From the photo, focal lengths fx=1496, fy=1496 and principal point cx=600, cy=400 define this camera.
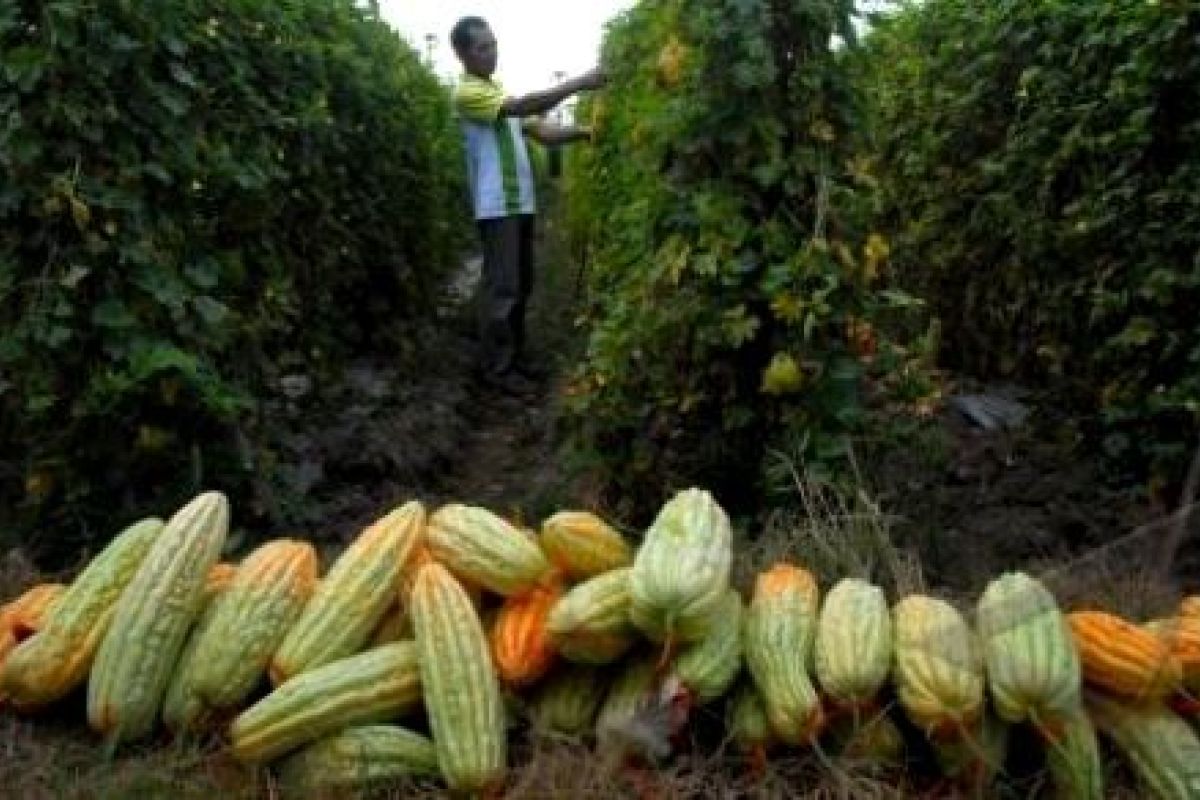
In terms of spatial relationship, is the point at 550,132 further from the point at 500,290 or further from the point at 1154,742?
the point at 1154,742

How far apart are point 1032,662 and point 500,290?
6.92 metres

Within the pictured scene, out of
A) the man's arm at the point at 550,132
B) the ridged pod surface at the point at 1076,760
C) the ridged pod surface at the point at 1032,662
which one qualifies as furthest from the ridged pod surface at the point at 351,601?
the man's arm at the point at 550,132

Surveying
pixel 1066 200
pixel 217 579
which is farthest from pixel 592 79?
pixel 217 579

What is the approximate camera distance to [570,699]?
3377 millimetres

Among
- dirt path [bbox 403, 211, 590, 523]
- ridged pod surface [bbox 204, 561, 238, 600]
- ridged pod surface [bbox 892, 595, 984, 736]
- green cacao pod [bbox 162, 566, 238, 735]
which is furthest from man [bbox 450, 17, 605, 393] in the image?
ridged pod surface [bbox 892, 595, 984, 736]

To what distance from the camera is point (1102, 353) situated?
18.6 feet

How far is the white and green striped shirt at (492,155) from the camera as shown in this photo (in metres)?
9.46

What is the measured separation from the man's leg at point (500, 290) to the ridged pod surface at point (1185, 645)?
6711 millimetres

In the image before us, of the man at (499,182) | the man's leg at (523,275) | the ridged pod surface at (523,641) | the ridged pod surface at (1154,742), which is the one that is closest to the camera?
the ridged pod surface at (1154,742)

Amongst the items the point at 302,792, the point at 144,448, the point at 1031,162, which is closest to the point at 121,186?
the point at 144,448

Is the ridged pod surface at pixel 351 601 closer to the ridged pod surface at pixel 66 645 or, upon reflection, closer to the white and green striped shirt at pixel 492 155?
the ridged pod surface at pixel 66 645

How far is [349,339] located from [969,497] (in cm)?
406

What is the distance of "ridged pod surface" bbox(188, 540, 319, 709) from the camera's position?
342cm

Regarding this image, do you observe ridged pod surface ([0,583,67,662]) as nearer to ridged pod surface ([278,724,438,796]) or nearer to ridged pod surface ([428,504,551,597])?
ridged pod surface ([278,724,438,796])
